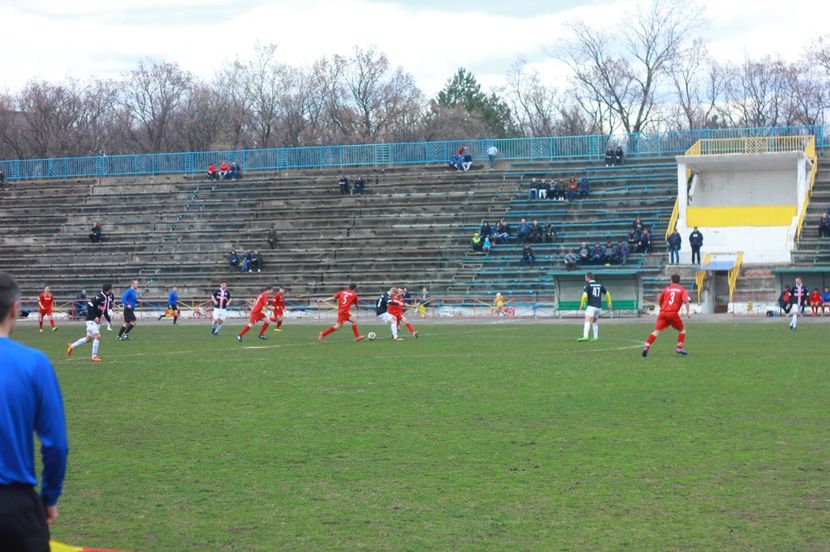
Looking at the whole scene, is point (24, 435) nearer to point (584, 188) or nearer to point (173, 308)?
point (173, 308)

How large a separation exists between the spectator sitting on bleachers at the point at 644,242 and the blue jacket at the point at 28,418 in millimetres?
46400

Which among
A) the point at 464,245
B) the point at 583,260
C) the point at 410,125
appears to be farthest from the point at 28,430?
the point at 410,125

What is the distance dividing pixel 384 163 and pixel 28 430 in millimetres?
59302

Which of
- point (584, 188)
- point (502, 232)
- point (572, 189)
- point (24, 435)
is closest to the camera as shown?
point (24, 435)

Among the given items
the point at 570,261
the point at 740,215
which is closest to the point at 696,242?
the point at 570,261

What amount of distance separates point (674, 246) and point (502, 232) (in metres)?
9.21

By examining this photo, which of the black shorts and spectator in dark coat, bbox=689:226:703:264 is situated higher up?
spectator in dark coat, bbox=689:226:703:264

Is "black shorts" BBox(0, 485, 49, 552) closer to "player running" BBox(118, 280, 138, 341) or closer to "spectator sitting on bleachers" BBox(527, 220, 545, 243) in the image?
"player running" BBox(118, 280, 138, 341)

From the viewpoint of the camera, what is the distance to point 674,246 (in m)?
48.4

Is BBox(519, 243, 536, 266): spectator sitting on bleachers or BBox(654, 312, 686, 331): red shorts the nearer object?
BBox(654, 312, 686, 331): red shorts

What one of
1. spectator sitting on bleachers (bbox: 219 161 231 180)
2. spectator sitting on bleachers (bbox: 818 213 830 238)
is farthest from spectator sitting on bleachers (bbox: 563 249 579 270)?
spectator sitting on bleachers (bbox: 219 161 231 180)

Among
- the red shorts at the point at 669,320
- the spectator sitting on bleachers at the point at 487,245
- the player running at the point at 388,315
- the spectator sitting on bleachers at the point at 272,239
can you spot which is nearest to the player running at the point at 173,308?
the spectator sitting on bleachers at the point at 272,239

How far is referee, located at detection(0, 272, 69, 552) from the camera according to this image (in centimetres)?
505

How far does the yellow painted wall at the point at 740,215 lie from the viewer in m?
52.0
